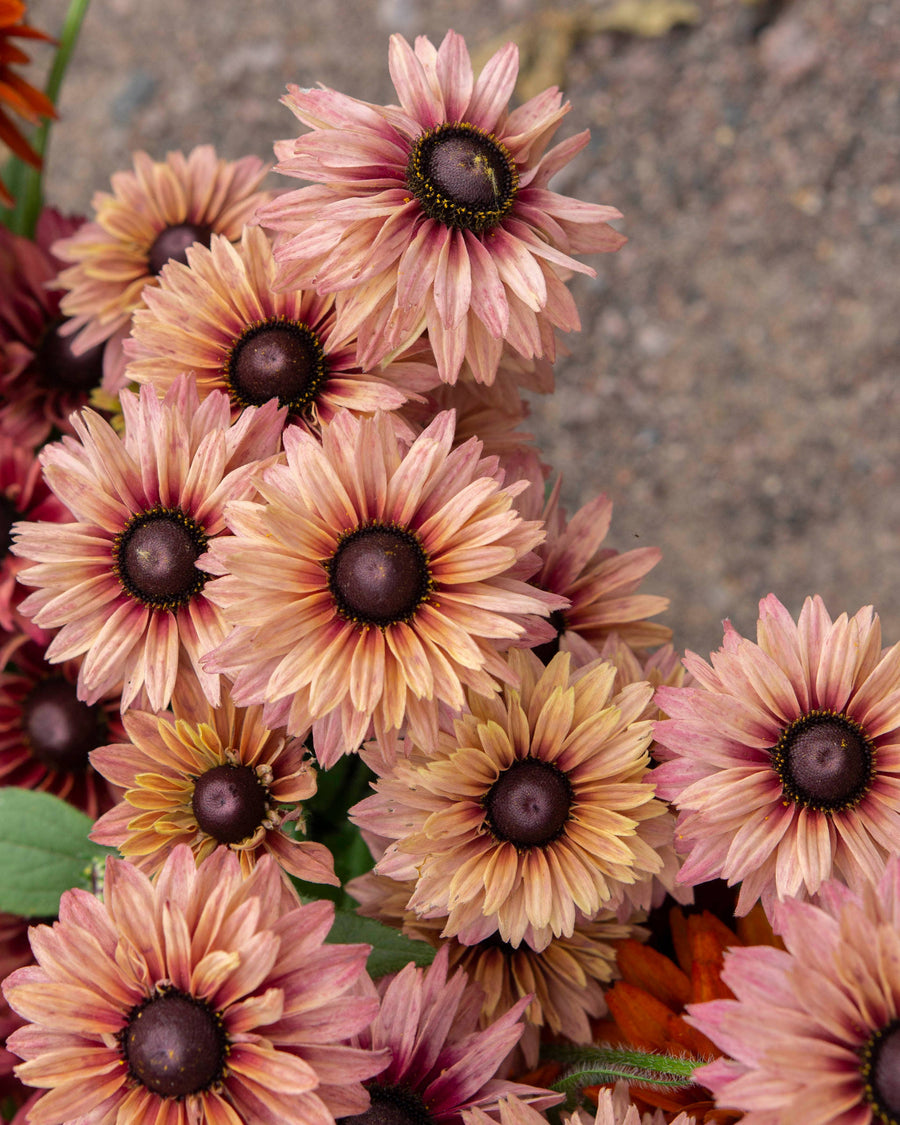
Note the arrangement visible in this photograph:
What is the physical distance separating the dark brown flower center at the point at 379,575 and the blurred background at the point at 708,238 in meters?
0.80

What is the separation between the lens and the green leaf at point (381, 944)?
2.04ft

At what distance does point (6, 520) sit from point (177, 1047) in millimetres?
413

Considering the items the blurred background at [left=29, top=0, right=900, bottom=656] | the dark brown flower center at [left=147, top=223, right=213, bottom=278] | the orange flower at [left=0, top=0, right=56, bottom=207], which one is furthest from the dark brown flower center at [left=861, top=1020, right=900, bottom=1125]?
the blurred background at [left=29, top=0, right=900, bottom=656]

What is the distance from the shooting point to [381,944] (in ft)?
2.05

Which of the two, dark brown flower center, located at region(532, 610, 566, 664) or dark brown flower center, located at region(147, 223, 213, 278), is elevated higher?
dark brown flower center, located at region(147, 223, 213, 278)

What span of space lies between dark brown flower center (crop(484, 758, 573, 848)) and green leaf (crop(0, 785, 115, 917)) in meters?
0.26

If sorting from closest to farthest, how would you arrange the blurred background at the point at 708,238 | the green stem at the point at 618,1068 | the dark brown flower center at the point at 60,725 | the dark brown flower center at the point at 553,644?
the green stem at the point at 618,1068 → the dark brown flower center at the point at 553,644 → the dark brown flower center at the point at 60,725 → the blurred background at the point at 708,238

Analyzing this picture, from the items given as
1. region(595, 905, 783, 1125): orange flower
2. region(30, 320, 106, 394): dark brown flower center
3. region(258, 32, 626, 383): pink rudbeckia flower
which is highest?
region(258, 32, 626, 383): pink rudbeckia flower

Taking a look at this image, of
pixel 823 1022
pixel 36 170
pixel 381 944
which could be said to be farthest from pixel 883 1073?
pixel 36 170

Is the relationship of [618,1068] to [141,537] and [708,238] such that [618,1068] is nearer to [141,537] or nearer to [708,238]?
[141,537]

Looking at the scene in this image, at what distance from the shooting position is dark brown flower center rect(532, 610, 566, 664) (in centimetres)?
67

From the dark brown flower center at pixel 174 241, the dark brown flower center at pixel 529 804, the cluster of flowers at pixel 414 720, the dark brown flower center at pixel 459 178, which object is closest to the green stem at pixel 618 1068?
the cluster of flowers at pixel 414 720

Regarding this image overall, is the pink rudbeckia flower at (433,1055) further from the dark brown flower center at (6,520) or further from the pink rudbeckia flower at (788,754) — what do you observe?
the dark brown flower center at (6,520)

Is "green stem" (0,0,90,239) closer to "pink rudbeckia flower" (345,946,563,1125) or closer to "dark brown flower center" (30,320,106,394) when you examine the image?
"dark brown flower center" (30,320,106,394)
